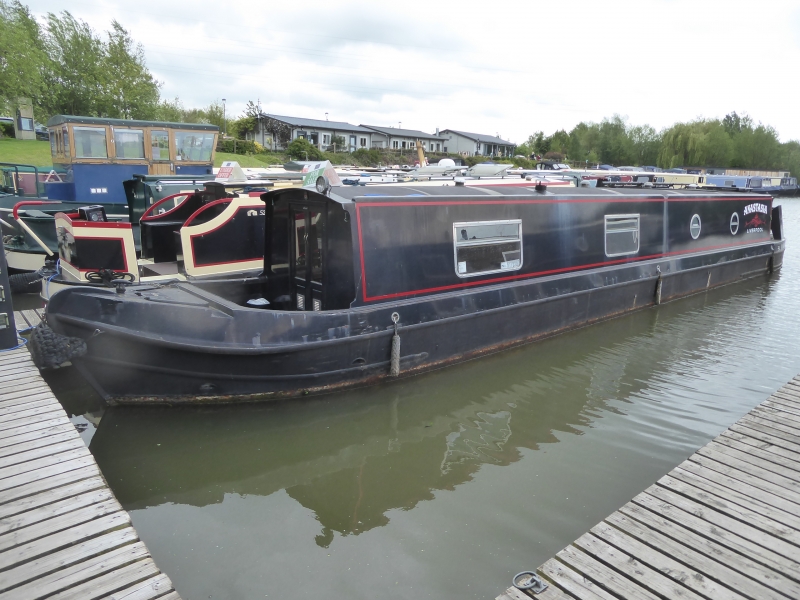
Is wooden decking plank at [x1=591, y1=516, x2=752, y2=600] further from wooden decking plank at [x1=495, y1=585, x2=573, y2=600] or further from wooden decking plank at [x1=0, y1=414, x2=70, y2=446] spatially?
wooden decking plank at [x1=0, y1=414, x2=70, y2=446]

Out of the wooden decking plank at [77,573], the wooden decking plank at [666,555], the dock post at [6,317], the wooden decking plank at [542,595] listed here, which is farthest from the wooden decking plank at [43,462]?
the wooden decking plank at [666,555]

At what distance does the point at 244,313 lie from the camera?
4.80m

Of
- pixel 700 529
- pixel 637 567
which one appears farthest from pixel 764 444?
pixel 637 567

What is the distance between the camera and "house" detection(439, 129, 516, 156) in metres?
56.4

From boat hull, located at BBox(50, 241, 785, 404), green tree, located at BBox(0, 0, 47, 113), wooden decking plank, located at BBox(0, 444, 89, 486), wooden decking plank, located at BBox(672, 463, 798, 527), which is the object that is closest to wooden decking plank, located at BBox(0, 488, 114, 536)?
wooden decking plank, located at BBox(0, 444, 89, 486)

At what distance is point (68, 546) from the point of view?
105 inches

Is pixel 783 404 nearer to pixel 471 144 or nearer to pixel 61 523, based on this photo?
pixel 61 523

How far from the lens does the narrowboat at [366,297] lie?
15.4 ft

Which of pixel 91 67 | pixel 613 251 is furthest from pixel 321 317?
pixel 91 67

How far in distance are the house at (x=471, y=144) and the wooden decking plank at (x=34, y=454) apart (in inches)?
2170

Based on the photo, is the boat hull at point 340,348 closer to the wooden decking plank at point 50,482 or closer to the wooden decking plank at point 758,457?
the wooden decking plank at point 50,482

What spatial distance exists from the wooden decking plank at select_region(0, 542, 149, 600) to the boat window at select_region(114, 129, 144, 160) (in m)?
10.7

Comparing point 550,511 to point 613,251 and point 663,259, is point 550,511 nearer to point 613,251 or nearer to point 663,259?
point 613,251

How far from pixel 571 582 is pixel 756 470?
1.85 meters
